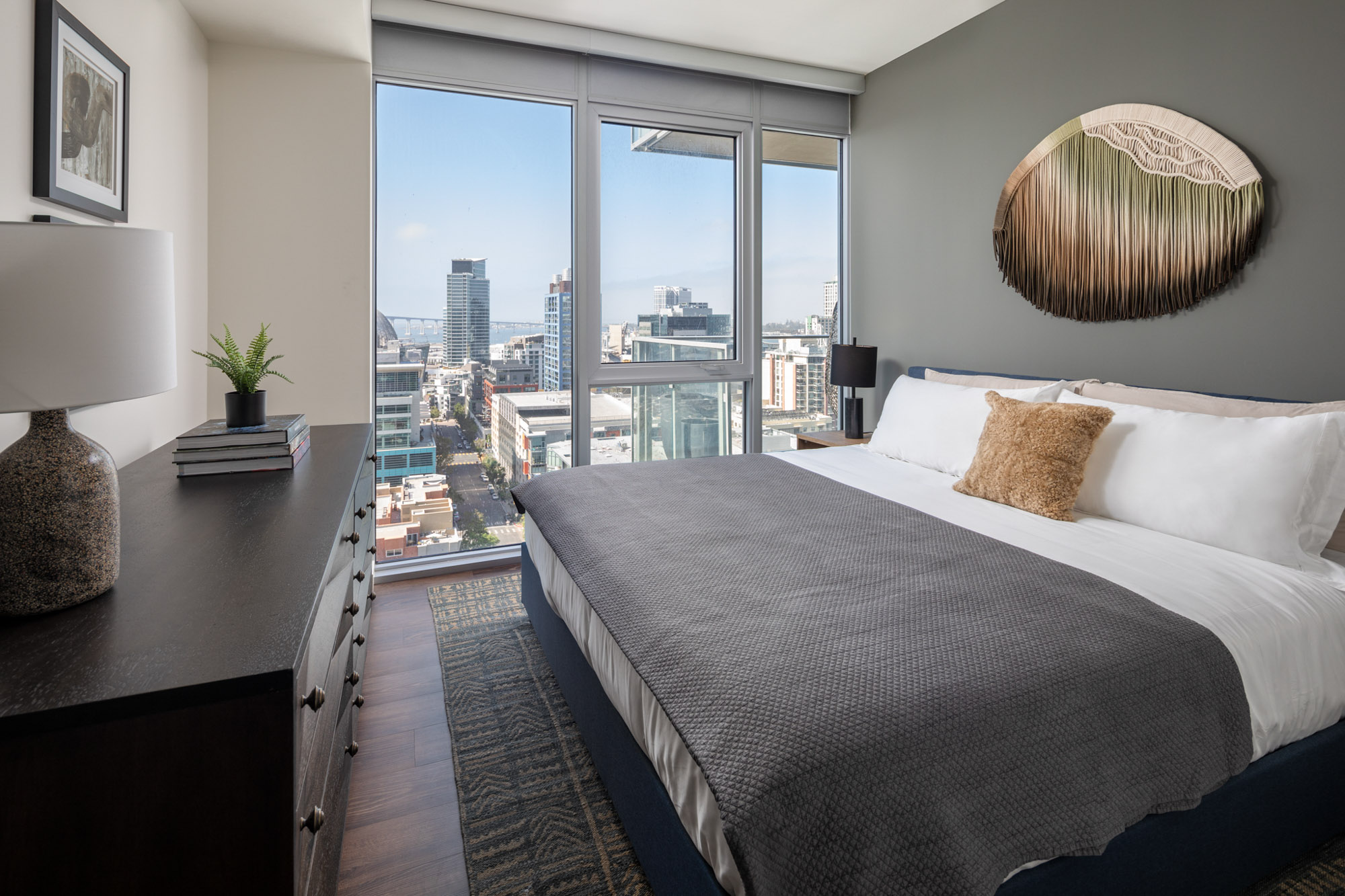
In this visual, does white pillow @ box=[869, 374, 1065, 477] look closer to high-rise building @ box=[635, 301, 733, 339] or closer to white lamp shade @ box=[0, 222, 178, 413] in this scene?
high-rise building @ box=[635, 301, 733, 339]

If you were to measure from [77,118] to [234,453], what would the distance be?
88cm

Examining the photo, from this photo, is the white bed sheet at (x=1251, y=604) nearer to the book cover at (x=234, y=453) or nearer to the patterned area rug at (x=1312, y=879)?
the patterned area rug at (x=1312, y=879)

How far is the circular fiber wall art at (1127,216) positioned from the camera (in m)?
2.39

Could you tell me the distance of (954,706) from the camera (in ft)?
3.67

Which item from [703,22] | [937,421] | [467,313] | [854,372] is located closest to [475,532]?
[467,313]

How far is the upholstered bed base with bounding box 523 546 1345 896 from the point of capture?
1189mm

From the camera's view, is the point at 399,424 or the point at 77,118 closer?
the point at 77,118

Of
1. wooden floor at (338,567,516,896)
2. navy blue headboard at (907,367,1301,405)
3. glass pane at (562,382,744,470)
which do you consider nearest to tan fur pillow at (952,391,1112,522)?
navy blue headboard at (907,367,1301,405)

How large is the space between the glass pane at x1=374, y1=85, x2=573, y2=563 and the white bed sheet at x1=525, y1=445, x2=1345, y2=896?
1.77 meters

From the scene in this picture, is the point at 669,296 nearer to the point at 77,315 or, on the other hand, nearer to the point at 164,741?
the point at 77,315

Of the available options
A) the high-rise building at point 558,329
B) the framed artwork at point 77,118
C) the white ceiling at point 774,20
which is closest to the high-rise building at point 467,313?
the high-rise building at point 558,329

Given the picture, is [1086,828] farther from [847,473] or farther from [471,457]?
[471,457]

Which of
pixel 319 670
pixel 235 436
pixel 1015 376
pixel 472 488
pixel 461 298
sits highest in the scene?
pixel 461 298

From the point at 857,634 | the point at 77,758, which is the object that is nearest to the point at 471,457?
the point at 857,634
